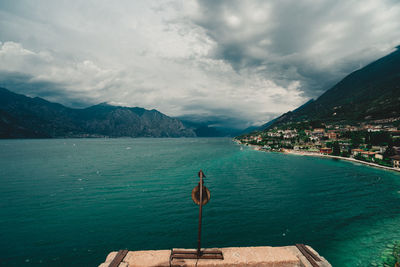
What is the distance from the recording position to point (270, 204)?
28359 millimetres

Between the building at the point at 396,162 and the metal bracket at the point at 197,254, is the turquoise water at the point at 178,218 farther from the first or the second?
the building at the point at 396,162

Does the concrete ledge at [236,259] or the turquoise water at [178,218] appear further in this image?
the turquoise water at [178,218]

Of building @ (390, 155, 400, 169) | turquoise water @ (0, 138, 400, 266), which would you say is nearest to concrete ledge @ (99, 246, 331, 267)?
turquoise water @ (0, 138, 400, 266)

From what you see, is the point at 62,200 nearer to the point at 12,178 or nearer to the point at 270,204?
the point at 12,178

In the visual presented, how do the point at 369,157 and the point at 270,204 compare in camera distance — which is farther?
the point at 369,157

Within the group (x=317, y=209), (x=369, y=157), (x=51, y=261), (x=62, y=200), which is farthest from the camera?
(x=369, y=157)

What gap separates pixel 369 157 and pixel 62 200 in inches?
4280

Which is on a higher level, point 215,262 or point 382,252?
point 215,262

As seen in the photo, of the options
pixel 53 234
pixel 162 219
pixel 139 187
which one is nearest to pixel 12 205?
pixel 53 234

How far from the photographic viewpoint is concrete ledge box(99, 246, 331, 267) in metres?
9.47

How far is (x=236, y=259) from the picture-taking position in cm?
977

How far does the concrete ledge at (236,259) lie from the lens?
373 inches

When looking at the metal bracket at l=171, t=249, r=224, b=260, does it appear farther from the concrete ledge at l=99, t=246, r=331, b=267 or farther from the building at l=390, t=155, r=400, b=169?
the building at l=390, t=155, r=400, b=169

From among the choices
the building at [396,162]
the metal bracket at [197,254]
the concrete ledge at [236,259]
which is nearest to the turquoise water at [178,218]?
the concrete ledge at [236,259]
